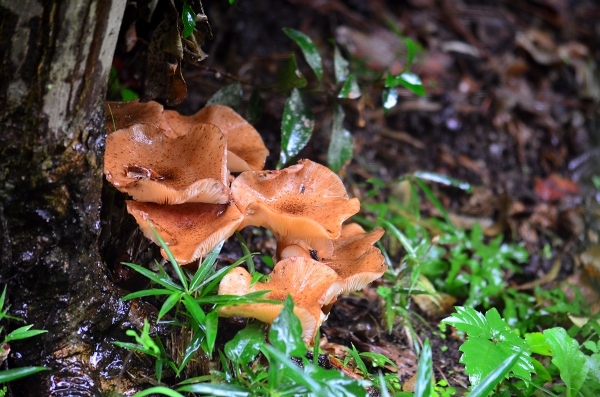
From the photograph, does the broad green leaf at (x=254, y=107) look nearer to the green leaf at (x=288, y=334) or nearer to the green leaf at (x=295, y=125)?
the green leaf at (x=295, y=125)

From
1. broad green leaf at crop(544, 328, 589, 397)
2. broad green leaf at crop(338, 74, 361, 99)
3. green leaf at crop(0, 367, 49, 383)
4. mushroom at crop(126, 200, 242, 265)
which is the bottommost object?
broad green leaf at crop(544, 328, 589, 397)

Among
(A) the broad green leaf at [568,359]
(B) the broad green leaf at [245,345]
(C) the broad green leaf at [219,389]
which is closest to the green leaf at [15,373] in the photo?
(C) the broad green leaf at [219,389]

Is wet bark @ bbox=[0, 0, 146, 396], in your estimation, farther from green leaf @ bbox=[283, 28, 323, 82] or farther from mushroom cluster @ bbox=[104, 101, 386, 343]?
green leaf @ bbox=[283, 28, 323, 82]

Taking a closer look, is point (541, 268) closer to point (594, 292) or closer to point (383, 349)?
point (594, 292)

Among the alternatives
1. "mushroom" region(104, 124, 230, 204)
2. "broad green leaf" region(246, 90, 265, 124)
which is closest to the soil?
"broad green leaf" region(246, 90, 265, 124)

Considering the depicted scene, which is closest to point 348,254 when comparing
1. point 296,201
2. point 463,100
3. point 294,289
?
point 296,201

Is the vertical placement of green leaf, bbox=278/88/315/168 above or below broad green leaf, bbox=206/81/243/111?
below
